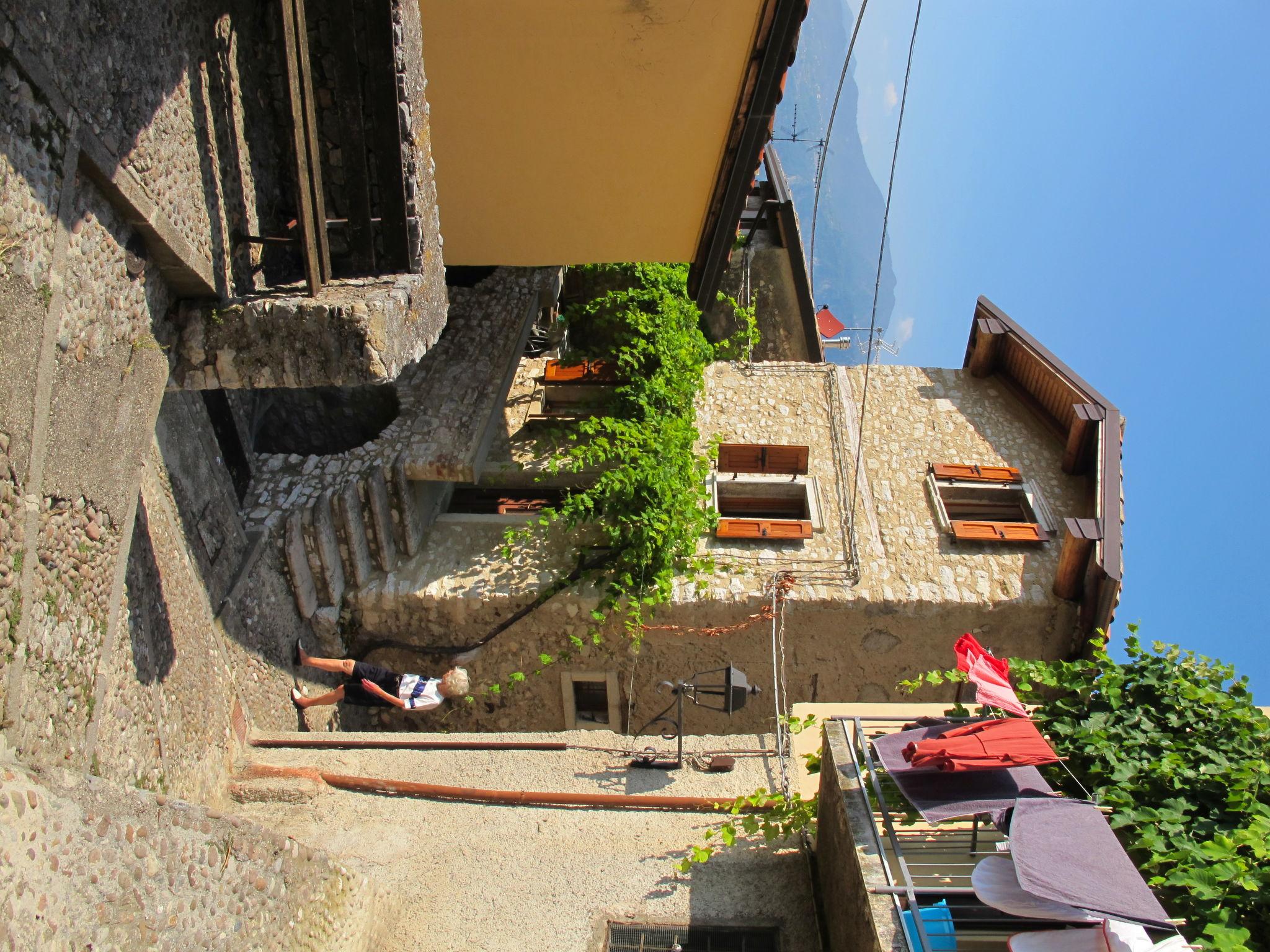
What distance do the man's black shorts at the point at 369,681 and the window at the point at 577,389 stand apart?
377 centimetres

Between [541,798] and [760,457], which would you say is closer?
[541,798]

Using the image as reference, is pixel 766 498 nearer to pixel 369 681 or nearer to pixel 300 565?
pixel 369 681

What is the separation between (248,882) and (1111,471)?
8.99 meters

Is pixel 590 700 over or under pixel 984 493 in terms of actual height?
under

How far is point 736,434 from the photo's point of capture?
10.6 m

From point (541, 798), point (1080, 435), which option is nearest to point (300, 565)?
point (541, 798)

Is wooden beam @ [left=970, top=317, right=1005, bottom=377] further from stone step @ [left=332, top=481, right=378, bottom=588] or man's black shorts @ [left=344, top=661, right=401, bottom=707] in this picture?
man's black shorts @ [left=344, top=661, right=401, bottom=707]

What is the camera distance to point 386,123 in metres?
5.97

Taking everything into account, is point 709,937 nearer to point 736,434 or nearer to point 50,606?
point 50,606

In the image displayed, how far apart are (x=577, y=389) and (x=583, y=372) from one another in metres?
0.24

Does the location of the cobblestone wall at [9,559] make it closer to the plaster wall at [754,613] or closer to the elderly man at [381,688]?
the elderly man at [381,688]

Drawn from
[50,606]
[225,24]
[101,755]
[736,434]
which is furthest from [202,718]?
[736,434]

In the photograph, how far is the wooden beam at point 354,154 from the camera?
6539mm

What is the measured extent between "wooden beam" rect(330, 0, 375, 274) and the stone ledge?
0.77 metres
